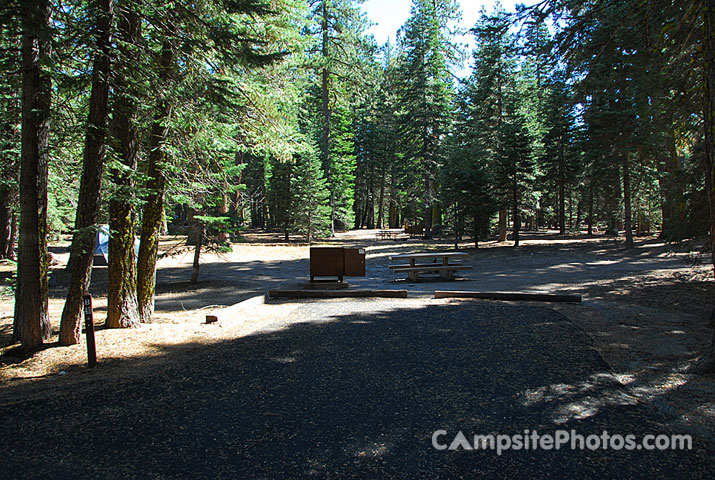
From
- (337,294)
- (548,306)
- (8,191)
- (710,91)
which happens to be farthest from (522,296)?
(8,191)

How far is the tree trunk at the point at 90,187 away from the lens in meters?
5.53

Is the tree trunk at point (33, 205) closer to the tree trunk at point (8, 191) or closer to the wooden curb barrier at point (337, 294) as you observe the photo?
the tree trunk at point (8, 191)

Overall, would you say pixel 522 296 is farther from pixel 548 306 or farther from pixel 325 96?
pixel 325 96

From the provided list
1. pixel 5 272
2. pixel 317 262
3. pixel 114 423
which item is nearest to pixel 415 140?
pixel 317 262

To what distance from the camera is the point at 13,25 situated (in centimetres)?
420

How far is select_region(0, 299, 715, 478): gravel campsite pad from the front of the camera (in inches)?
109

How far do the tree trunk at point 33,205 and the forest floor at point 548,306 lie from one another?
1.27ft

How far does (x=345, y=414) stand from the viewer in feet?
11.6

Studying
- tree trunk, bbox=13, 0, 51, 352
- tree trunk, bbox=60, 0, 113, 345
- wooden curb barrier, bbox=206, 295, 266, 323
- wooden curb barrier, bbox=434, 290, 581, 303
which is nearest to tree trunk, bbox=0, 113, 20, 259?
tree trunk, bbox=13, 0, 51, 352

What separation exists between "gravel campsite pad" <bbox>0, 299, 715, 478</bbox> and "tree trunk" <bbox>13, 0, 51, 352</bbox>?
198cm

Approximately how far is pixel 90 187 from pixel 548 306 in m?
7.95

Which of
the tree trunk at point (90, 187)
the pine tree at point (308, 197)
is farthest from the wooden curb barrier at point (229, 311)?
the pine tree at point (308, 197)

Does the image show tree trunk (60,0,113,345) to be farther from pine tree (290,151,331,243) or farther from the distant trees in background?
pine tree (290,151,331,243)

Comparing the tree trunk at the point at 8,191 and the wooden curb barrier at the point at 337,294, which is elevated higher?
the tree trunk at the point at 8,191
